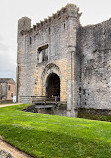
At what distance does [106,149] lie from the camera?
445 centimetres

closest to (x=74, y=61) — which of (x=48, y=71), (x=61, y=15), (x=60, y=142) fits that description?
(x=48, y=71)

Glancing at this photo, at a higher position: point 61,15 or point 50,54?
point 61,15

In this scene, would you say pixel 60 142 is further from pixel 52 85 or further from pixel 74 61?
pixel 52 85

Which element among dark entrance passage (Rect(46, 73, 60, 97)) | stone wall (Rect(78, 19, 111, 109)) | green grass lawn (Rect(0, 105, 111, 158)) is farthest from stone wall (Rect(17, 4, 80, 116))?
green grass lawn (Rect(0, 105, 111, 158))

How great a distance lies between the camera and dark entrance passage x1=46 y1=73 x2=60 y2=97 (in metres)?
20.6

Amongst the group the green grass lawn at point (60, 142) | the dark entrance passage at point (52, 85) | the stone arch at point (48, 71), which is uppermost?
the stone arch at point (48, 71)

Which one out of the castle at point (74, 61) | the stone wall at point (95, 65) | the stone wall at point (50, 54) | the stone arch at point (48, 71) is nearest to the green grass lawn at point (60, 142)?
the stone wall at point (95, 65)

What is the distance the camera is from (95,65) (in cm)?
1550

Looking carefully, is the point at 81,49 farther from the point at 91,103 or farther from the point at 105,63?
the point at 91,103

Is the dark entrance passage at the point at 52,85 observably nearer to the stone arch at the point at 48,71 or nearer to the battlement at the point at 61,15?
the stone arch at the point at 48,71

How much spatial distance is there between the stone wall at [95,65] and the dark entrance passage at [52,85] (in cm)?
565

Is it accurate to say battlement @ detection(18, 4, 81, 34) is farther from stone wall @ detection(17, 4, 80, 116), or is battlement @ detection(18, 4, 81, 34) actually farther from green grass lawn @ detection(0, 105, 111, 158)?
green grass lawn @ detection(0, 105, 111, 158)

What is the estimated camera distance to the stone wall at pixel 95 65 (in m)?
14.6

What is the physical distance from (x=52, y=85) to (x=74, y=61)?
693 centimetres
